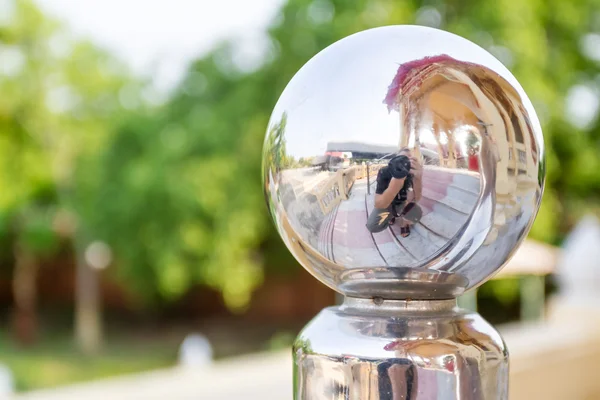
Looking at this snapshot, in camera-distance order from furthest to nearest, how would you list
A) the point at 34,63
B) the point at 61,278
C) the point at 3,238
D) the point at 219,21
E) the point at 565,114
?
the point at 61,278, the point at 3,238, the point at 34,63, the point at 219,21, the point at 565,114

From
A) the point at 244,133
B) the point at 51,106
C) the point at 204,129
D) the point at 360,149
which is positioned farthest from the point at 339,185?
the point at 51,106

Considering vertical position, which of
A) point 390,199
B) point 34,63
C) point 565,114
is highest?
point 34,63

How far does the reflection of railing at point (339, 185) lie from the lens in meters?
0.51

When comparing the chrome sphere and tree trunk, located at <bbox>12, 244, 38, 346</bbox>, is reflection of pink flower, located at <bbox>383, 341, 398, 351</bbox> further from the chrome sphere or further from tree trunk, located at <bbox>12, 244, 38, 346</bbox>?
tree trunk, located at <bbox>12, 244, 38, 346</bbox>

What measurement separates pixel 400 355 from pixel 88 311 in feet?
50.6

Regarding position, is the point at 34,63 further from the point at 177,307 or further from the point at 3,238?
the point at 177,307

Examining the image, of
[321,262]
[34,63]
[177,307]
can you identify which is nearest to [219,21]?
[34,63]

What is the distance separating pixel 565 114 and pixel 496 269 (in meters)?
10.3

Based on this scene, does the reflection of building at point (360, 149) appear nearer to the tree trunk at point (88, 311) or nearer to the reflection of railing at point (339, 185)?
the reflection of railing at point (339, 185)

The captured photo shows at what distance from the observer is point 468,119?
52 cm

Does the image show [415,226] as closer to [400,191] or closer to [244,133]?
[400,191]

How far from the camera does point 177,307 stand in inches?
635

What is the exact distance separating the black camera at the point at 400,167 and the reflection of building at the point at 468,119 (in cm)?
1

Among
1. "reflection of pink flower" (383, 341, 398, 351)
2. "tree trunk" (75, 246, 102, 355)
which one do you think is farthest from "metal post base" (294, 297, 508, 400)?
"tree trunk" (75, 246, 102, 355)
